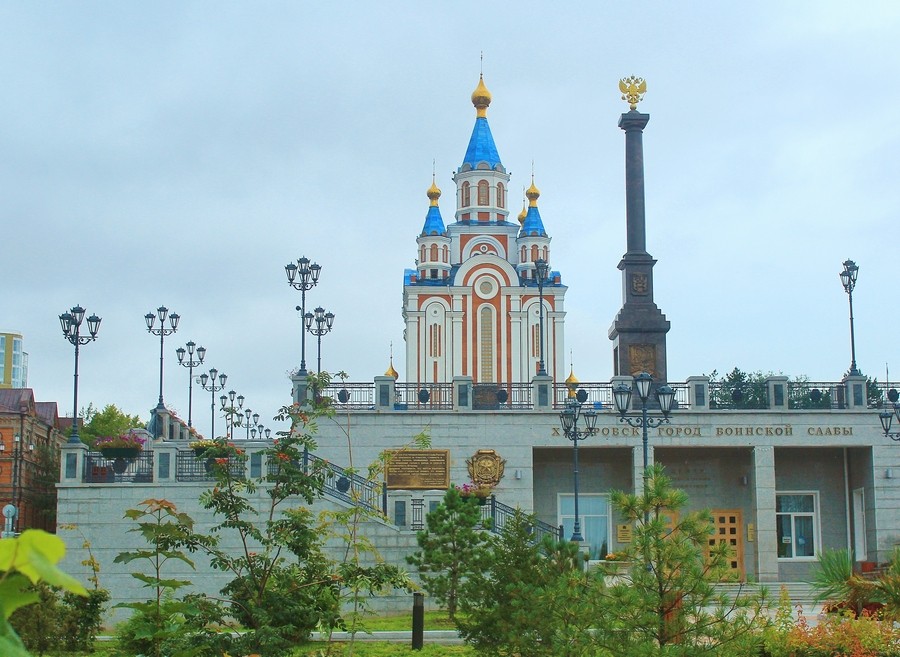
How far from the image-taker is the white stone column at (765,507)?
107 feet

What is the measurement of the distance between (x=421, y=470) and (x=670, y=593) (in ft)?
77.9

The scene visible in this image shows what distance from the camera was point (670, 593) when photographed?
29.0 ft

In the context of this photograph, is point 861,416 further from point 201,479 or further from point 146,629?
point 146,629

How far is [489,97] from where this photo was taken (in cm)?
7038

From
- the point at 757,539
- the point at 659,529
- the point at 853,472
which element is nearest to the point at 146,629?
the point at 659,529

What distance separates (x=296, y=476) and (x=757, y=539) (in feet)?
75.7

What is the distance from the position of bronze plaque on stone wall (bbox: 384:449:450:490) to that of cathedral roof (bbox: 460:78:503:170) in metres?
38.0

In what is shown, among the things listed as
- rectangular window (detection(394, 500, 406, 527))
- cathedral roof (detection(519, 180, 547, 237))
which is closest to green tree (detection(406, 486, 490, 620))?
rectangular window (detection(394, 500, 406, 527))

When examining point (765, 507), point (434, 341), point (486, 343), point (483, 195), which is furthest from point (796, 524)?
point (483, 195)

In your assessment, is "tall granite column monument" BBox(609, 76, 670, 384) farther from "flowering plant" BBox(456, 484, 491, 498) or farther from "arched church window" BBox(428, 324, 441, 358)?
"arched church window" BBox(428, 324, 441, 358)

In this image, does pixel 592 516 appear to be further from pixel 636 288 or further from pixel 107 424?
pixel 107 424

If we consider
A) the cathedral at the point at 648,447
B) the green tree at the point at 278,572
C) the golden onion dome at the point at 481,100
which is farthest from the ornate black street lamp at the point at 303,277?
the golden onion dome at the point at 481,100

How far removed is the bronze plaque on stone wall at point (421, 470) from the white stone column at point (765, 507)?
28.8 ft

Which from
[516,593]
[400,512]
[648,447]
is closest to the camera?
[516,593]
